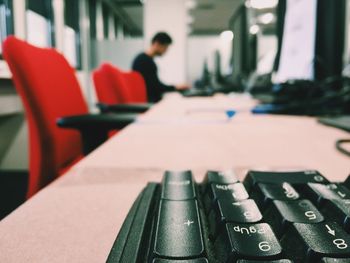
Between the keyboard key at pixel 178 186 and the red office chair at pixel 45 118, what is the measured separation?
2.32ft

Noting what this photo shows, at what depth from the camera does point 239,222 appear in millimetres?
189

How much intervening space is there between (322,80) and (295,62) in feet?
0.67

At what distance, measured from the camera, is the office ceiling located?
32.0 ft

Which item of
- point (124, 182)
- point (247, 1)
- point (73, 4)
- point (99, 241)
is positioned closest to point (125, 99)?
point (247, 1)

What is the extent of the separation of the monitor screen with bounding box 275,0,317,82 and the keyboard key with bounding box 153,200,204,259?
0.87 meters

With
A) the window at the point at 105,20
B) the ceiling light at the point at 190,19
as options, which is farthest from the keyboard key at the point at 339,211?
the ceiling light at the point at 190,19

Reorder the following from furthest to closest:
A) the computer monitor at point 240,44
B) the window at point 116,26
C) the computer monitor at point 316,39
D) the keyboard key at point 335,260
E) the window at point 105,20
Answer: the window at point 116,26, the window at point 105,20, the computer monitor at point 240,44, the computer monitor at point 316,39, the keyboard key at point 335,260

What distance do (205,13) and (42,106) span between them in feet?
36.3

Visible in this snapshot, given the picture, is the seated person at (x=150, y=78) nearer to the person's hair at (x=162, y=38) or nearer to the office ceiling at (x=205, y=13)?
the person's hair at (x=162, y=38)

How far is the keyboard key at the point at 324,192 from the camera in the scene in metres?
0.23

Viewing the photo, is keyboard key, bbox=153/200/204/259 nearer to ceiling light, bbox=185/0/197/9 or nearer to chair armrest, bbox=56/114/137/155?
chair armrest, bbox=56/114/137/155

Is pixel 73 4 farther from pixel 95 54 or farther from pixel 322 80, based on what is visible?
pixel 322 80

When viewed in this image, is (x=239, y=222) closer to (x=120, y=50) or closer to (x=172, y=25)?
(x=120, y=50)

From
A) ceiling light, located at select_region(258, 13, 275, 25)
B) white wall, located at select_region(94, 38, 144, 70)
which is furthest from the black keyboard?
ceiling light, located at select_region(258, 13, 275, 25)
